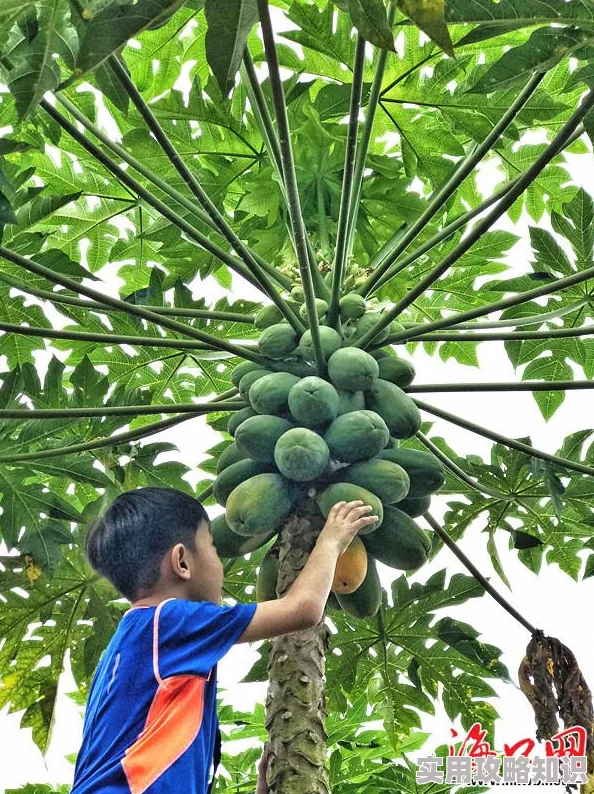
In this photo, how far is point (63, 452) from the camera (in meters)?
3.27

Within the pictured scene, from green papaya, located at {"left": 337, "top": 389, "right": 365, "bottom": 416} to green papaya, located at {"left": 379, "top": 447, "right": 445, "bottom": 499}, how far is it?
0.15 m

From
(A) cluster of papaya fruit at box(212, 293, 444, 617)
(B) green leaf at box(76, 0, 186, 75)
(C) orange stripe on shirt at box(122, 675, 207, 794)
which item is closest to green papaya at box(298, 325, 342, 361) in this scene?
(A) cluster of papaya fruit at box(212, 293, 444, 617)

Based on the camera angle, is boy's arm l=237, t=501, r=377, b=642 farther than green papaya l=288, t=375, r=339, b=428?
No

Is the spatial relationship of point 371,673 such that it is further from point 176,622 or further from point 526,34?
point 526,34

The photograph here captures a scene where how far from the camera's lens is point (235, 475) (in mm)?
2965

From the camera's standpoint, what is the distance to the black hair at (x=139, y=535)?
2.54 metres

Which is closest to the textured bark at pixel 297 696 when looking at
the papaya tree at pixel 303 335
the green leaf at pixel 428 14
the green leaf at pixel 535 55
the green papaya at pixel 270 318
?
the papaya tree at pixel 303 335

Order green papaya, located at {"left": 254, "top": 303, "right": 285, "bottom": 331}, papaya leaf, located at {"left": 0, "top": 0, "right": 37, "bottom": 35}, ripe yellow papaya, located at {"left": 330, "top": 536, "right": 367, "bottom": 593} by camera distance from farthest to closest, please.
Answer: green papaya, located at {"left": 254, "top": 303, "right": 285, "bottom": 331}, ripe yellow papaya, located at {"left": 330, "top": 536, "right": 367, "bottom": 593}, papaya leaf, located at {"left": 0, "top": 0, "right": 37, "bottom": 35}

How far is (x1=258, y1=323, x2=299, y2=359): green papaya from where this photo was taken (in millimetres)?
3062

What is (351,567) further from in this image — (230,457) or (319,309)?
(319,309)

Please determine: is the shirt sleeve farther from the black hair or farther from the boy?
the black hair

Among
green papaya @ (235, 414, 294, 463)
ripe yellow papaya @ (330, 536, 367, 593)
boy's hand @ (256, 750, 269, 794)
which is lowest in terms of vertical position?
boy's hand @ (256, 750, 269, 794)

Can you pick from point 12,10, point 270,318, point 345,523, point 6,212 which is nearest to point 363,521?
point 345,523

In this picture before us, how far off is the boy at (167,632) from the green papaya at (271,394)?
37 centimetres
